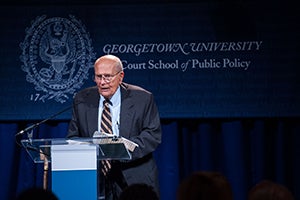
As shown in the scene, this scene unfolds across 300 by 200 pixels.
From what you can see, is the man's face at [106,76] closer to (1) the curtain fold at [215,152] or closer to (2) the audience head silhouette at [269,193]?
(1) the curtain fold at [215,152]

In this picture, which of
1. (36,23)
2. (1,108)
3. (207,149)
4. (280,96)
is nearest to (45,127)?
(1,108)

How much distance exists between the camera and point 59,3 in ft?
21.4

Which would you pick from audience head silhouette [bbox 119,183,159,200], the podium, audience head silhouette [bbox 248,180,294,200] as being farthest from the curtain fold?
audience head silhouette [bbox 248,180,294,200]

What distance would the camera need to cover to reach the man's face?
4996 millimetres

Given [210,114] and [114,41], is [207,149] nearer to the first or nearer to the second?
[210,114]

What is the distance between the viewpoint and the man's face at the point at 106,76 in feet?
16.4

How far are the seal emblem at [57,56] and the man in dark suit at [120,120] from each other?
1.35 metres

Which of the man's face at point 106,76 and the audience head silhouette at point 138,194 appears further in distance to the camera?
the man's face at point 106,76

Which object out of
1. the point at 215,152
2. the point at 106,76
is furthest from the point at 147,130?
the point at 215,152

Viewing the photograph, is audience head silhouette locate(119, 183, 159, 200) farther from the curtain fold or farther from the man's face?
the curtain fold

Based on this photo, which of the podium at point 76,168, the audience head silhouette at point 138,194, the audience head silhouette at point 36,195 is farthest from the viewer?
the podium at point 76,168

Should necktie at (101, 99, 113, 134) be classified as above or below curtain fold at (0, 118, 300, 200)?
above

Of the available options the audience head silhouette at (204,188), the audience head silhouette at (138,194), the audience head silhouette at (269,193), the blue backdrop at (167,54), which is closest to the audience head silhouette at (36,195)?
the audience head silhouette at (138,194)

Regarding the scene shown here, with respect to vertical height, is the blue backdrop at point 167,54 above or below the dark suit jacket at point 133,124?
above
